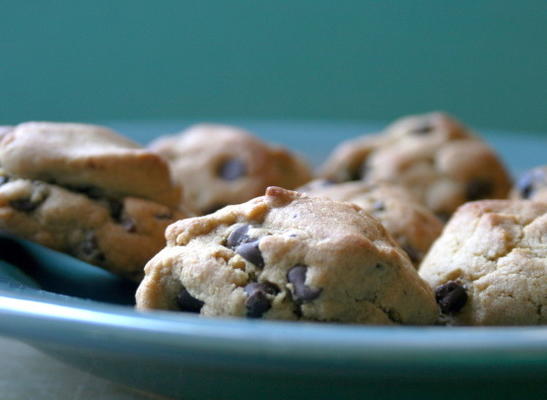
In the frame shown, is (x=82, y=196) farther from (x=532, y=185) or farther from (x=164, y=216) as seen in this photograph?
(x=532, y=185)

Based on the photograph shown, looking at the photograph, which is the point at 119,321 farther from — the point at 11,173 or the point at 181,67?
the point at 181,67

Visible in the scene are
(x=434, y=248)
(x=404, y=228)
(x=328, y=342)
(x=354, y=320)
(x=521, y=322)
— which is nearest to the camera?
(x=328, y=342)

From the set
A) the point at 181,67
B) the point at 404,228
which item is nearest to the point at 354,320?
the point at 404,228

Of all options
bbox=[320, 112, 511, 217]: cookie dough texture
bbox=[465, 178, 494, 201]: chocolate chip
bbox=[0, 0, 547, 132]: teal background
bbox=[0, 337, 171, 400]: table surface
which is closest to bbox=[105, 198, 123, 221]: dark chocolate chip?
bbox=[0, 337, 171, 400]: table surface

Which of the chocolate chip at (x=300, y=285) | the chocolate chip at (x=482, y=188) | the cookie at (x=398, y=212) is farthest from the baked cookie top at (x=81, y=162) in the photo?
the chocolate chip at (x=482, y=188)

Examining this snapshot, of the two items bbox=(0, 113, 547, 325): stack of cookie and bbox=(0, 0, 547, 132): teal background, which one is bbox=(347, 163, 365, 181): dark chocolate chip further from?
bbox=(0, 0, 547, 132): teal background
